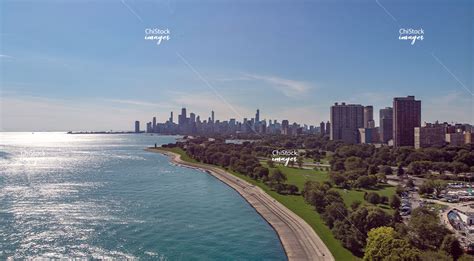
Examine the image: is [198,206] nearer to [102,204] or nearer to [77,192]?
[102,204]

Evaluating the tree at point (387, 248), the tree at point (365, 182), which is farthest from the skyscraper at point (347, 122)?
the tree at point (387, 248)

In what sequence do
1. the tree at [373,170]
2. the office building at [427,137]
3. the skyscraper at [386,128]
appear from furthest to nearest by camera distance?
the skyscraper at [386,128] < the office building at [427,137] < the tree at [373,170]

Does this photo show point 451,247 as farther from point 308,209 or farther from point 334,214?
point 308,209

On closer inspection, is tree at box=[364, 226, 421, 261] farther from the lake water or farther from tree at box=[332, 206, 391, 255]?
the lake water

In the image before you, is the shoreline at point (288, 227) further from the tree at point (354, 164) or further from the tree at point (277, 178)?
the tree at point (354, 164)

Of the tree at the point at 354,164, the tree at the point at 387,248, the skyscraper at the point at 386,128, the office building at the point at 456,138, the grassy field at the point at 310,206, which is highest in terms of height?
the skyscraper at the point at 386,128

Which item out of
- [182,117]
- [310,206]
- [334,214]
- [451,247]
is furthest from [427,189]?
[182,117]

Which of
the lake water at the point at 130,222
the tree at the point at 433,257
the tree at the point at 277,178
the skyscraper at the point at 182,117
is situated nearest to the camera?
the tree at the point at 433,257
